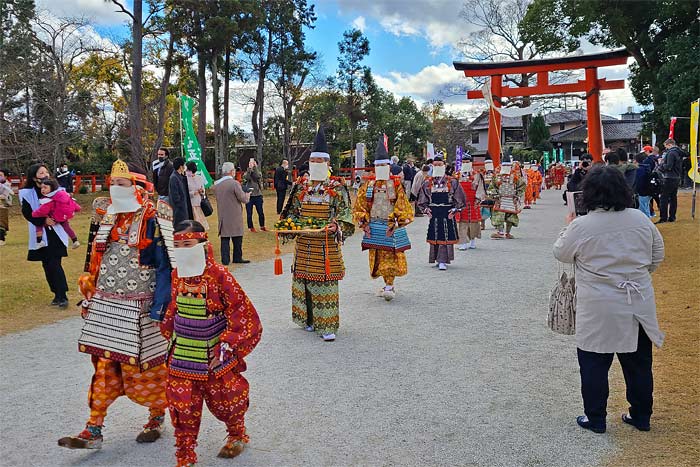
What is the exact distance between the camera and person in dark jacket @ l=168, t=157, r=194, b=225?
942cm

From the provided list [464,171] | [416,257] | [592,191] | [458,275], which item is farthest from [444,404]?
[464,171]

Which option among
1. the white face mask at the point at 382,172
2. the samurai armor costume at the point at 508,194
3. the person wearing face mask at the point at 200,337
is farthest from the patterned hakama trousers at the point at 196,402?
the samurai armor costume at the point at 508,194

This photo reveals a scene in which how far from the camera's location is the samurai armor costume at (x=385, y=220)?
7.77 meters

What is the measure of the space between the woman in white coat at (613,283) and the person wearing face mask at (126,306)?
107 inches

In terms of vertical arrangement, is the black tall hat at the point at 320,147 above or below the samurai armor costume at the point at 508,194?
above

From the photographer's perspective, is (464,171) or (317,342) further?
(464,171)

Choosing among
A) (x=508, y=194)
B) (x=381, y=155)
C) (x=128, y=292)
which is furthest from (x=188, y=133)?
(x=508, y=194)

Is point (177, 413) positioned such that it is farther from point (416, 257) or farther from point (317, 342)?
point (416, 257)

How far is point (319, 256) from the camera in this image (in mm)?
6160

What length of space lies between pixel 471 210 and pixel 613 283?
8863 millimetres

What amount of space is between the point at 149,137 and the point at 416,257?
2443 centimetres

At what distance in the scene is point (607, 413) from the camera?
4219 mm

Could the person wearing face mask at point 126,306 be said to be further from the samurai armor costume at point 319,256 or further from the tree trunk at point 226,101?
the tree trunk at point 226,101

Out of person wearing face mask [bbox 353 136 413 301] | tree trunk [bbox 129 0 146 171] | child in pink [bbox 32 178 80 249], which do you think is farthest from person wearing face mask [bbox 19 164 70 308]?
tree trunk [bbox 129 0 146 171]
